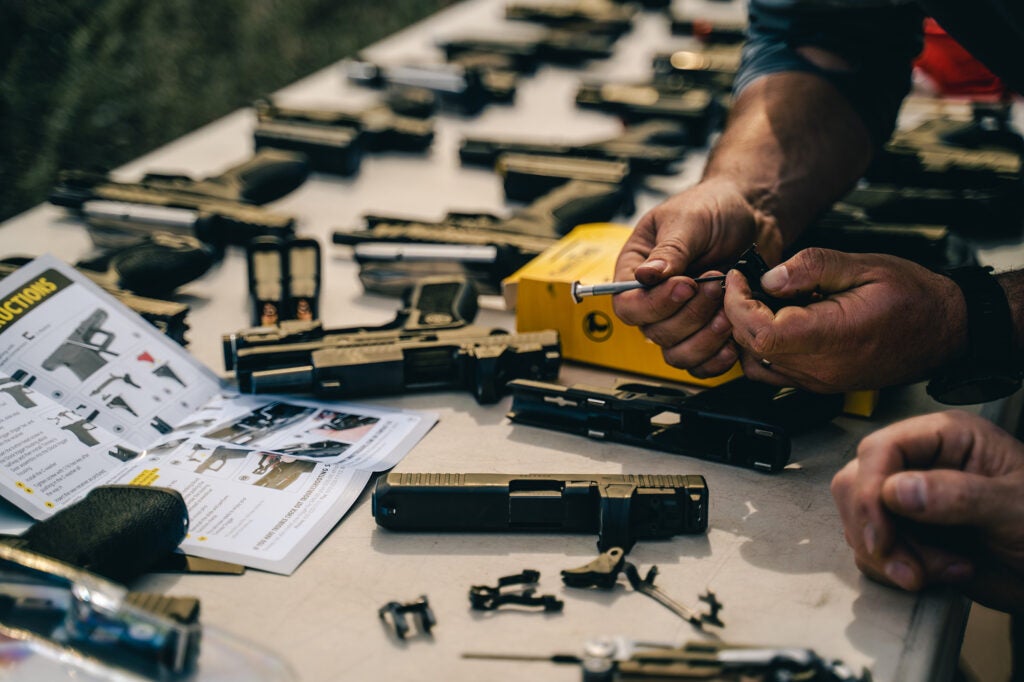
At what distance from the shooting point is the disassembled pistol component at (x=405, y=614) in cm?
118

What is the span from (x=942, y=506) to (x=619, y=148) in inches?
75.5

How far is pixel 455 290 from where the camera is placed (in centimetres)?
203

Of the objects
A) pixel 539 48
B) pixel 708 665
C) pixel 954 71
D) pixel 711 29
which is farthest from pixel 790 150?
pixel 711 29

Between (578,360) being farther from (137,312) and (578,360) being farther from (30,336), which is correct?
(30,336)

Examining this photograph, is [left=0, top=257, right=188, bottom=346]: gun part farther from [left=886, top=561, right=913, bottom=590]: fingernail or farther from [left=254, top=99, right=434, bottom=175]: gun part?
[left=886, top=561, right=913, bottom=590]: fingernail

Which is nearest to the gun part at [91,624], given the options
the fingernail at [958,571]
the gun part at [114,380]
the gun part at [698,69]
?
the gun part at [114,380]

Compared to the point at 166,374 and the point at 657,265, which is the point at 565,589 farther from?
the point at 166,374

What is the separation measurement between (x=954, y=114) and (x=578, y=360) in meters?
2.06

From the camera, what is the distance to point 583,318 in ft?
6.23

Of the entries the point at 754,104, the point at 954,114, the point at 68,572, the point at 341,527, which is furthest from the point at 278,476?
the point at 954,114

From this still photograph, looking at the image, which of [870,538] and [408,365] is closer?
[870,538]

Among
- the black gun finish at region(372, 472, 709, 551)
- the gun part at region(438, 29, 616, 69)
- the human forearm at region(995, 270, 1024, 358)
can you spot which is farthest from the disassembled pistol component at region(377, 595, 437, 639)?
the gun part at region(438, 29, 616, 69)

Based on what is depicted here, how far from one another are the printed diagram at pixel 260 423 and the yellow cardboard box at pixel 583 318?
500 millimetres

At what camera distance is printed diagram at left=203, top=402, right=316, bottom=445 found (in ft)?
5.31
